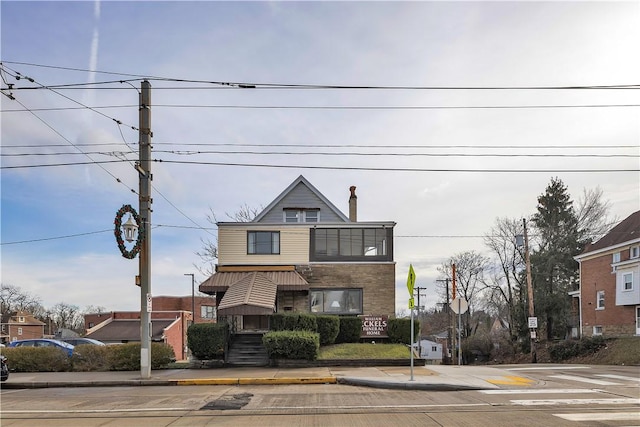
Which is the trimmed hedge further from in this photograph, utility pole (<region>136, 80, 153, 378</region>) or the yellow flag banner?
the yellow flag banner

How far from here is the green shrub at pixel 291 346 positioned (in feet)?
64.3

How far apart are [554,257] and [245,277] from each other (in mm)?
35874

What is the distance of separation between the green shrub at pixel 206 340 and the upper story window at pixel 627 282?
30268mm

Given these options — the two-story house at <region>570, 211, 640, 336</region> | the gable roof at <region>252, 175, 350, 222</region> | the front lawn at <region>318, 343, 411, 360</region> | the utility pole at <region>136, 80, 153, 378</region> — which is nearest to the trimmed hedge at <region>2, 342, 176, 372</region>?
the utility pole at <region>136, 80, 153, 378</region>

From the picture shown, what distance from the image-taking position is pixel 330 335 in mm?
23016

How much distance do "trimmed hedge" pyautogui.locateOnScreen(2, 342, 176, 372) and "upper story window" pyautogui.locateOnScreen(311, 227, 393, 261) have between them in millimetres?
10494

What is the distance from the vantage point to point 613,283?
131 ft

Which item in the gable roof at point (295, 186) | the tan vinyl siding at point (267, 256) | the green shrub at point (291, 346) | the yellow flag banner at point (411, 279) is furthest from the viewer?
the gable roof at point (295, 186)

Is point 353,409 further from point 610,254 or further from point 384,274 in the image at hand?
point 610,254

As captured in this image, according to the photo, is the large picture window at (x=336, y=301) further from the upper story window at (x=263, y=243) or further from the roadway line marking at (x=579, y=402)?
the roadway line marking at (x=579, y=402)

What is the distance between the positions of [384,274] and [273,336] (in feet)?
29.9

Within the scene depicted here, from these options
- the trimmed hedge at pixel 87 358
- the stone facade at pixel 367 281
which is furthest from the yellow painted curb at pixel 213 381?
the stone facade at pixel 367 281

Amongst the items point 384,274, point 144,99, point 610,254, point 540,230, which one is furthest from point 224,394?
point 540,230

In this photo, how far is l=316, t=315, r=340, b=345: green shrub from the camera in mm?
22812
